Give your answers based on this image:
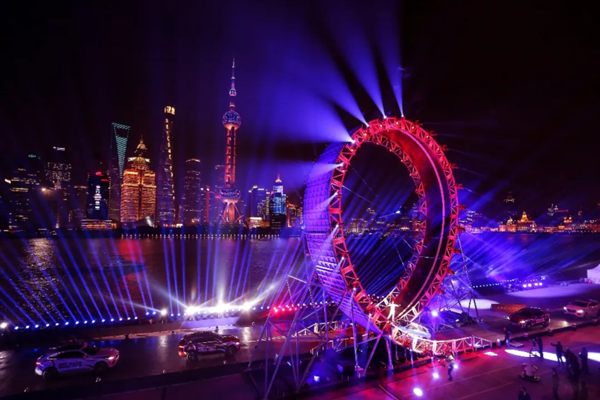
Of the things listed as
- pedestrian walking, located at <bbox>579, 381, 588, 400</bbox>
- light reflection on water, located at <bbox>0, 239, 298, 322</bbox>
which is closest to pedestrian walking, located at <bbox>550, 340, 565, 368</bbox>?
pedestrian walking, located at <bbox>579, 381, 588, 400</bbox>

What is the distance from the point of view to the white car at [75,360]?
41.5ft

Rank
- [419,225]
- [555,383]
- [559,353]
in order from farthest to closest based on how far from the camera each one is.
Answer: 1. [419,225]
2. [559,353]
3. [555,383]

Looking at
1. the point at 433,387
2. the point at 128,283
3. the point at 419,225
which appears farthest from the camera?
the point at 128,283

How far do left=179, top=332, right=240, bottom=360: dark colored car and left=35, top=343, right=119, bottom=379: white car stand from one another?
3.05 metres

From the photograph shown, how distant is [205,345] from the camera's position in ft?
48.5

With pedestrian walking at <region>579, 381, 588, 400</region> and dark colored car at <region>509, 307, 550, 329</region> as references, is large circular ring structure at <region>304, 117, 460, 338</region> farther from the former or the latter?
dark colored car at <region>509, 307, 550, 329</region>

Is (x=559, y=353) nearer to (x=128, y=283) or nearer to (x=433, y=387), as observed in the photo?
(x=433, y=387)

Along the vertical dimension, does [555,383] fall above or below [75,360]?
below

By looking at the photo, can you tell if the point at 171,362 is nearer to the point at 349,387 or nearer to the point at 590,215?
the point at 349,387

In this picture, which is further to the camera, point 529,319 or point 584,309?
point 584,309

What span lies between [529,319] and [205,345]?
18.7m

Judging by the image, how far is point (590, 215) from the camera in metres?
185

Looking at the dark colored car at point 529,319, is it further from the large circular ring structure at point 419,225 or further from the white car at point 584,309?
the large circular ring structure at point 419,225

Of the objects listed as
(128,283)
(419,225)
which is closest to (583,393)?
(419,225)
